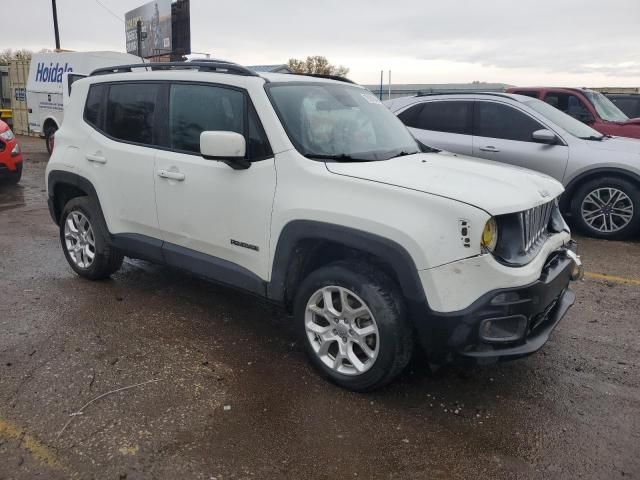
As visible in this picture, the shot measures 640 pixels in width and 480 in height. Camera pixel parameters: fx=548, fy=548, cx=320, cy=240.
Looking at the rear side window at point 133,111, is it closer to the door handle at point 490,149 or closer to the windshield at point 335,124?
the windshield at point 335,124

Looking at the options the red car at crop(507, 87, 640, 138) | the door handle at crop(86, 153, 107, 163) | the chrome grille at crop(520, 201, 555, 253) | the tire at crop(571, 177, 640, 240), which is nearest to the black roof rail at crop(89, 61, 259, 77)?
the door handle at crop(86, 153, 107, 163)

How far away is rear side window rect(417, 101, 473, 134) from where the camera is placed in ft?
24.8

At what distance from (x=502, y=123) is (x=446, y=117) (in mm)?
770

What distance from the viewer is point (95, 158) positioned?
4535 mm

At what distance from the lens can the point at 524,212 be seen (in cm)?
295

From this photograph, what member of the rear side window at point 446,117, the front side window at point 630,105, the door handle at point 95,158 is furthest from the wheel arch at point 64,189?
the front side window at point 630,105

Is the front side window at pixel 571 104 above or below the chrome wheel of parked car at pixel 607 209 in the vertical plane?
above

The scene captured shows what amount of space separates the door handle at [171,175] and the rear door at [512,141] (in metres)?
4.70

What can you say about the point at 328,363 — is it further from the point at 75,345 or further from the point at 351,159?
the point at 75,345

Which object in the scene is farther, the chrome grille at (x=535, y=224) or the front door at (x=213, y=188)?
the front door at (x=213, y=188)

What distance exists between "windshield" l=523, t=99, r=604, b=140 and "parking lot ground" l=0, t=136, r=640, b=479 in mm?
3349

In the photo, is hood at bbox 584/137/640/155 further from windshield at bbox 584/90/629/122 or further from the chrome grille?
the chrome grille

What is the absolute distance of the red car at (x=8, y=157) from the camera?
9109mm

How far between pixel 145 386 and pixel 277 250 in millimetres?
1121
